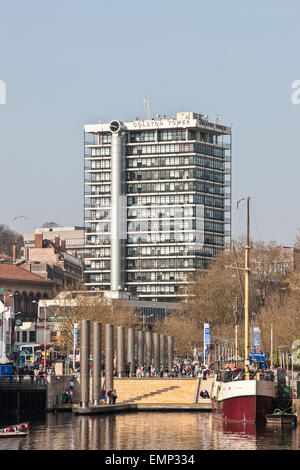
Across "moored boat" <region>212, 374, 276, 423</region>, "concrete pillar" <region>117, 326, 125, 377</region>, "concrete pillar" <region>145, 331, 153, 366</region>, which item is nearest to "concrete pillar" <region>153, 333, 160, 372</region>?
"concrete pillar" <region>145, 331, 153, 366</region>

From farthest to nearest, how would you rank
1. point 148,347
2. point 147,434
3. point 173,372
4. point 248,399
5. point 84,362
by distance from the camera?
1. point 148,347
2. point 173,372
3. point 84,362
4. point 248,399
5. point 147,434

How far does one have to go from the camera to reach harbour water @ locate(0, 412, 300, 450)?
81125 mm

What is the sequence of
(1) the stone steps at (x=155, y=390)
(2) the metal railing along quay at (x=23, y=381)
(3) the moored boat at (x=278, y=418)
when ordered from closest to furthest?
(3) the moored boat at (x=278, y=418)
(2) the metal railing along quay at (x=23, y=381)
(1) the stone steps at (x=155, y=390)

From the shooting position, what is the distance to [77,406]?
108m

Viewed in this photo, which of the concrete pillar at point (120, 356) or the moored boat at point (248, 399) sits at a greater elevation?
the concrete pillar at point (120, 356)

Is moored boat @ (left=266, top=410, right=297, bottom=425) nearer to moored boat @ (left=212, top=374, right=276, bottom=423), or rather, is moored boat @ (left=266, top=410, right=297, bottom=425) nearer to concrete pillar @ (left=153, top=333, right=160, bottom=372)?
moored boat @ (left=212, top=374, right=276, bottom=423)

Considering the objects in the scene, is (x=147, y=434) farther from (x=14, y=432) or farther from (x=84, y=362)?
(x=84, y=362)

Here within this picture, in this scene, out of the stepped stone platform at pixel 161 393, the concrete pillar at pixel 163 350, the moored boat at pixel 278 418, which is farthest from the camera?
the concrete pillar at pixel 163 350

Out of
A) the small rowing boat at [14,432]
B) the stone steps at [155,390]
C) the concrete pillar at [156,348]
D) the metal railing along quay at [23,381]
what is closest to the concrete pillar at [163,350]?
the concrete pillar at [156,348]

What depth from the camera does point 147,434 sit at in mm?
88438

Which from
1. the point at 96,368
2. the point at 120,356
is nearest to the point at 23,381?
the point at 96,368

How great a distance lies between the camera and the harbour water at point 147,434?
266 feet

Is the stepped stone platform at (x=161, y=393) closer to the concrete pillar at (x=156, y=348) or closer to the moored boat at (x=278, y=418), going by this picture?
the moored boat at (x=278, y=418)
